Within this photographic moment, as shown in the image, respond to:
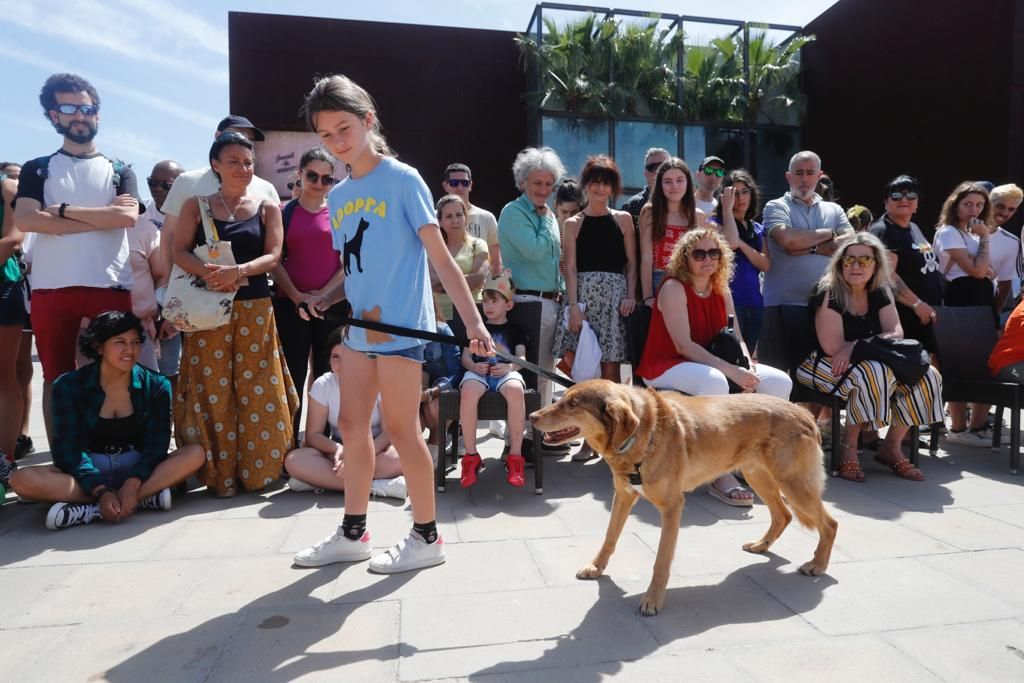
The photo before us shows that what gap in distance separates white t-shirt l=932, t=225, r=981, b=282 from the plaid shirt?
6938 mm

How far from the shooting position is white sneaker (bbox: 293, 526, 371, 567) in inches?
129

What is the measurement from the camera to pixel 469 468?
4582 millimetres

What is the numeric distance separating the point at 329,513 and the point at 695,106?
55.5 feet

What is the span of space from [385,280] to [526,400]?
6.75ft

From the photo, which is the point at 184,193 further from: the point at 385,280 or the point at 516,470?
the point at 516,470

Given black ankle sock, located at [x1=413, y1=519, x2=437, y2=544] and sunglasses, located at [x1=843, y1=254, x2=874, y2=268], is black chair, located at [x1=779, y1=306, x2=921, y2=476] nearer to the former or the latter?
sunglasses, located at [x1=843, y1=254, x2=874, y2=268]

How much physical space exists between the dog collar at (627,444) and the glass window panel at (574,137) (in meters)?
15.2

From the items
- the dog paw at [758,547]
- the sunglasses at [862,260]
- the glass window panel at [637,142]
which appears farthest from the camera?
the glass window panel at [637,142]

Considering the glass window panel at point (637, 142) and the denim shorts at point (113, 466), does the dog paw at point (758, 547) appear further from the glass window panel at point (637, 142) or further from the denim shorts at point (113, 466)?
the glass window panel at point (637, 142)

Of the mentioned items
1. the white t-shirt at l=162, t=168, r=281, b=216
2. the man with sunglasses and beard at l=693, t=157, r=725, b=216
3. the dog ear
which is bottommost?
the dog ear

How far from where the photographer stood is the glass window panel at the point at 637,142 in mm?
17611

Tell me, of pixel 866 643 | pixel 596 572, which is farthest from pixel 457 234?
pixel 866 643

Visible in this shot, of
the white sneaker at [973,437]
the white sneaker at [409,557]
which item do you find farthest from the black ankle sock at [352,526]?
the white sneaker at [973,437]

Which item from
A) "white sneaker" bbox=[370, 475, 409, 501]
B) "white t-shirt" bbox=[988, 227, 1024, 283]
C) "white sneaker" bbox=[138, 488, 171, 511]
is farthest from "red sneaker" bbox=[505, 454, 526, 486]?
"white t-shirt" bbox=[988, 227, 1024, 283]
